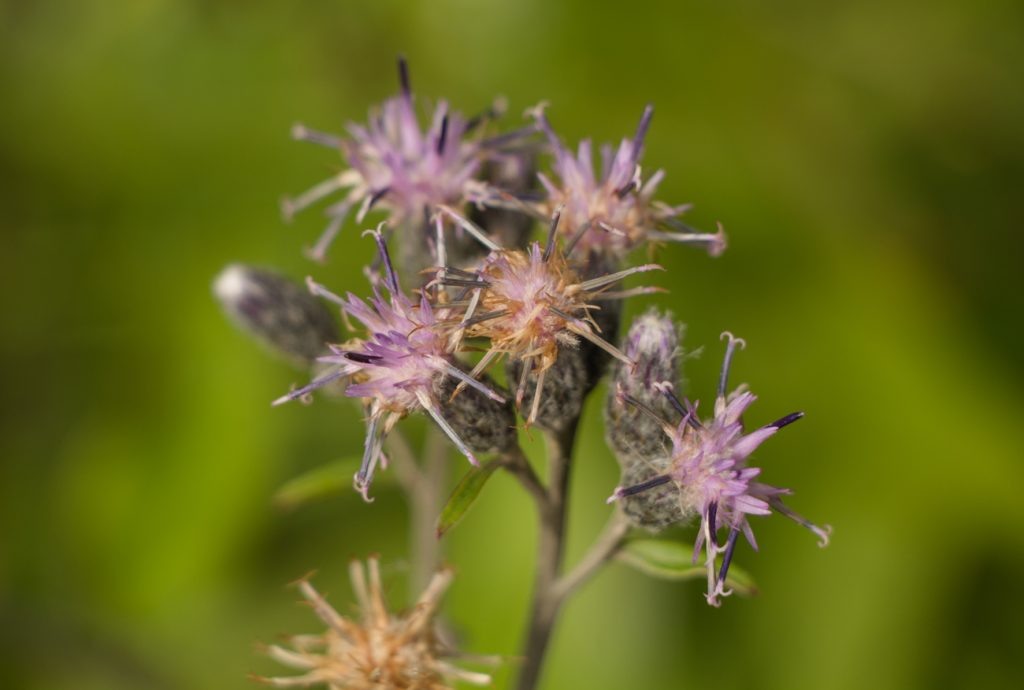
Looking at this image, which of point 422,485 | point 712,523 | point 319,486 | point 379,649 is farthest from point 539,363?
point 422,485

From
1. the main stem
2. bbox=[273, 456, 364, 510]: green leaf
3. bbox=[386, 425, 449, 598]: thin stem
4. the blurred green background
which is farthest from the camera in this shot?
the blurred green background

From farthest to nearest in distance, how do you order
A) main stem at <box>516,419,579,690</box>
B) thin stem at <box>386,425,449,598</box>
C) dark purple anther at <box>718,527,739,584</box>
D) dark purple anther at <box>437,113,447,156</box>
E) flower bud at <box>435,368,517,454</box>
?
thin stem at <box>386,425,449,598</box> < dark purple anther at <box>437,113,447,156</box> < main stem at <box>516,419,579,690</box> < flower bud at <box>435,368,517,454</box> < dark purple anther at <box>718,527,739,584</box>

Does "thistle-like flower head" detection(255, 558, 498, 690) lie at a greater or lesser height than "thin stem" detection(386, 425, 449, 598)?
lesser

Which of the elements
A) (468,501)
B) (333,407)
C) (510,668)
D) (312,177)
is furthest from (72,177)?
(468,501)

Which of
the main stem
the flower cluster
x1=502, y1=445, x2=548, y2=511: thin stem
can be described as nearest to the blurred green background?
the main stem

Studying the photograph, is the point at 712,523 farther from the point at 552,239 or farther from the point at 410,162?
the point at 410,162

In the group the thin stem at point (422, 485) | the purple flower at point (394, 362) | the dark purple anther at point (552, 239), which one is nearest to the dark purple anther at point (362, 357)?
the purple flower at point (394, 362)

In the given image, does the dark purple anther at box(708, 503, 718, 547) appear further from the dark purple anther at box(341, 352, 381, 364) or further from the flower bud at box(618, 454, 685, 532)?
the dark purple anther at box(341, 352, 381, 364)
